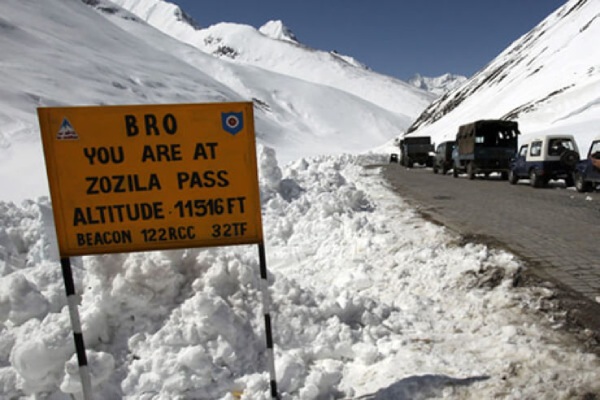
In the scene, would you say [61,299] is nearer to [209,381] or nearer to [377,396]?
[209,381]

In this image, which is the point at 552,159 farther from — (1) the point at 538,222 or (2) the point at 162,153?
(2) the point at 162,153

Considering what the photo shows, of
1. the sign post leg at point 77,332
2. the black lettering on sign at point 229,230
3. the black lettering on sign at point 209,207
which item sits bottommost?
the sign post leg at point 77,332

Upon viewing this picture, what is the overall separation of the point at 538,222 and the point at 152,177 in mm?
8442

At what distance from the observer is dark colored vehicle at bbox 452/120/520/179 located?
2068 centimetres

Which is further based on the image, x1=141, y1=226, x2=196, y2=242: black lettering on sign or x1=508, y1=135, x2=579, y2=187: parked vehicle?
x1=508, y1=135, x2=579, y2=187: parked vehicle

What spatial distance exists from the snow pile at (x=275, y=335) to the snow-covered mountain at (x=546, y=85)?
22091mm

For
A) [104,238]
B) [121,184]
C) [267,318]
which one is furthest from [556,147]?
[104,238]

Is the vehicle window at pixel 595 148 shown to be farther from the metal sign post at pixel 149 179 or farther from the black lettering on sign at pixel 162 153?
the black lettering on sign at pixel 162 153

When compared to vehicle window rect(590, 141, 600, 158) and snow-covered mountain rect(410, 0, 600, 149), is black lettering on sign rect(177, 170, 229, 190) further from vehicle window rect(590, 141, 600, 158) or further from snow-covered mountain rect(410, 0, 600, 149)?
snow-covered mountain rect(410, 0, 600, 149)

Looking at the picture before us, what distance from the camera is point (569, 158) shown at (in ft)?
50.0

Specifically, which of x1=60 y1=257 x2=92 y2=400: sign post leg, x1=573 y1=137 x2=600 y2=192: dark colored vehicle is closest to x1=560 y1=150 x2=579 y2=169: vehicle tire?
x1=573 y1=137 x2=600 y2=192: dark colored vehicle

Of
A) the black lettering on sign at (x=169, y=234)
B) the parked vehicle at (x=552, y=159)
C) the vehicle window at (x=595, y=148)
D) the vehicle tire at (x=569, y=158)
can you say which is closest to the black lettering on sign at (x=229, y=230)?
the black lettering on sign at (x=169, y=234)

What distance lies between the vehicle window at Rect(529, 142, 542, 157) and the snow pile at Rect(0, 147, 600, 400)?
1194cm

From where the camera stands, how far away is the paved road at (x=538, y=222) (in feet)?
19.6
